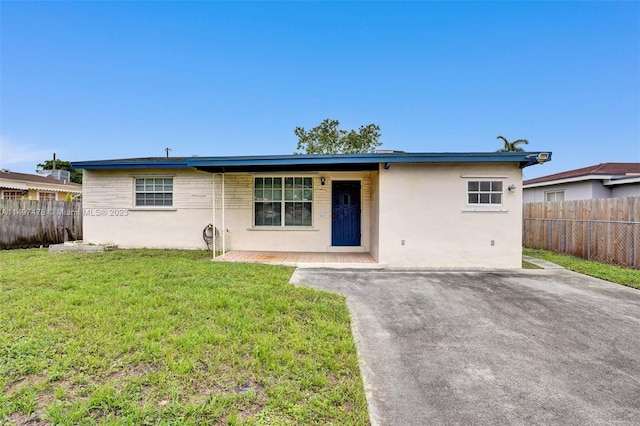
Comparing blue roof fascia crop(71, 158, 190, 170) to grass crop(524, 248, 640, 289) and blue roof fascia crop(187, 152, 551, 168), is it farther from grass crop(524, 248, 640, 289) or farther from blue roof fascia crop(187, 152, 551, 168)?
grass crop(524, 248, 640, 289)

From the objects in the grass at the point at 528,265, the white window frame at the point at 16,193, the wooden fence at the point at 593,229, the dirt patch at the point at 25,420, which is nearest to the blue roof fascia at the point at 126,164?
the dirt patch at the point at 25,420

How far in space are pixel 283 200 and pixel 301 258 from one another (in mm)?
2200

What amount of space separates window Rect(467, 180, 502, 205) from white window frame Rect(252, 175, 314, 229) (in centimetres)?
454

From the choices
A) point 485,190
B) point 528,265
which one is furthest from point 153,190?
point 528,265

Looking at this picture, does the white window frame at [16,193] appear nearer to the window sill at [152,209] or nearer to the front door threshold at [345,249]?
the window sill at [152,209]

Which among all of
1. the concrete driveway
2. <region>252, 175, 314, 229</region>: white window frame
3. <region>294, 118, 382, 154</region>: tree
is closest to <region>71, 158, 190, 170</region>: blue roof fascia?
<region>252, 175, 314, 229</region>: white window frame

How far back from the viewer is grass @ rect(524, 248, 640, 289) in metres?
6.17

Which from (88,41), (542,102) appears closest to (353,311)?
(88,41)

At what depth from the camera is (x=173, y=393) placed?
2.21 metres

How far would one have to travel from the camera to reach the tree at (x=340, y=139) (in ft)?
93.8

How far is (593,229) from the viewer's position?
8.59 m

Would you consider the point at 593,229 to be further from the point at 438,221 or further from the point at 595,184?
the point at 595,184

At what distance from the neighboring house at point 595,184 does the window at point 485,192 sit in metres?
8.67

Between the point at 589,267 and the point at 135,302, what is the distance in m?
9.98
